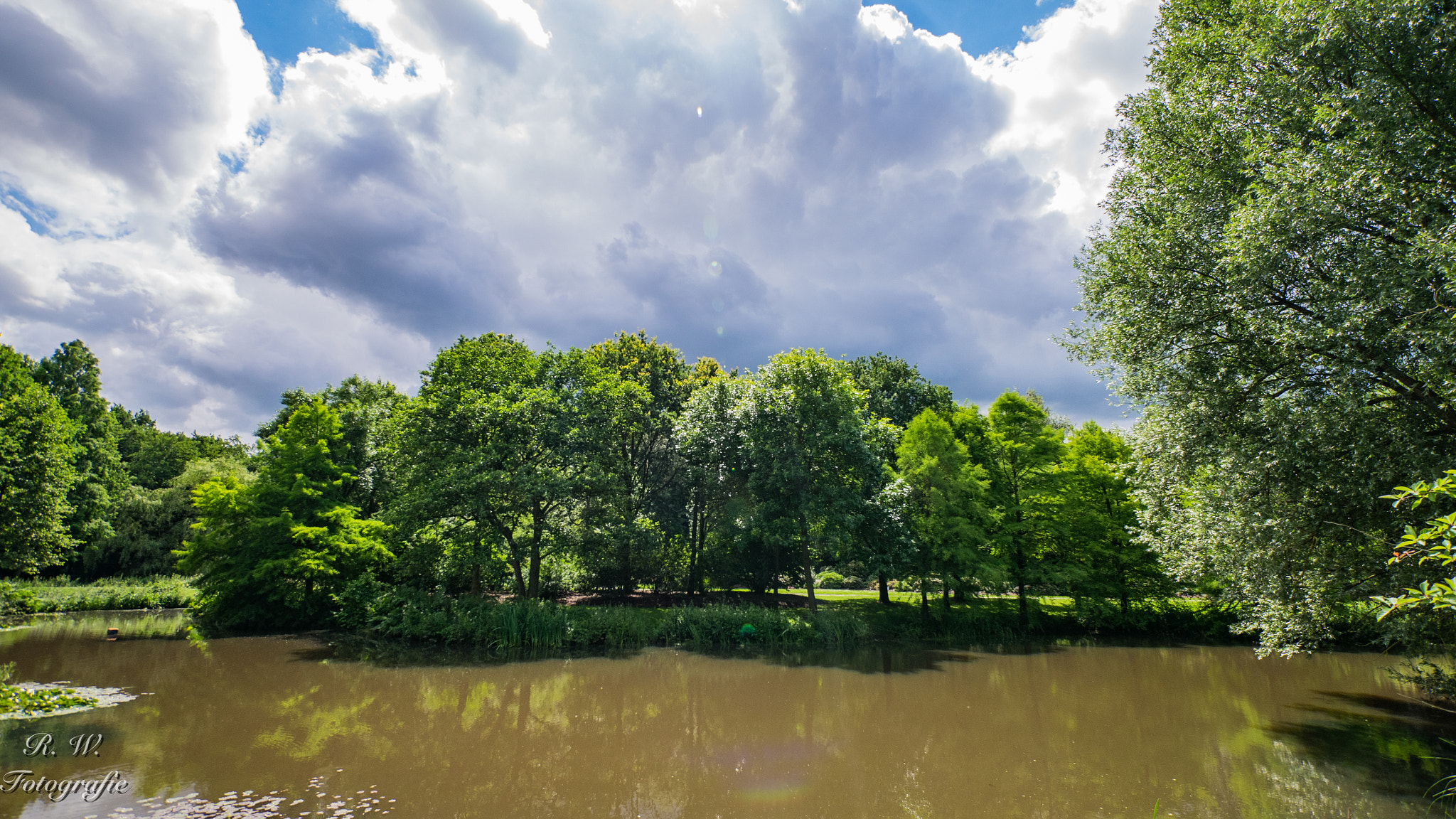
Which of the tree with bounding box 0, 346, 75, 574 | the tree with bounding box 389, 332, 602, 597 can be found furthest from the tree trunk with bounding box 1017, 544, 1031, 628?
the tree with bounding box 0, 346, 75, 574

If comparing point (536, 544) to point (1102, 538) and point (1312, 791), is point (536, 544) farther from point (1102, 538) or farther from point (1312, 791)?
point (1102, 538)

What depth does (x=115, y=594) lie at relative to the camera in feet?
81.3

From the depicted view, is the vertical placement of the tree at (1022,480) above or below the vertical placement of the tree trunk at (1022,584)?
above

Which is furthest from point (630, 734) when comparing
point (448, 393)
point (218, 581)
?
point (218, 581)

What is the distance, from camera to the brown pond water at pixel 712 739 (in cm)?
781

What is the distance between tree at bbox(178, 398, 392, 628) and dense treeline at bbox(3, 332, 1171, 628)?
0.27 feet

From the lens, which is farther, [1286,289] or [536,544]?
[536,544]

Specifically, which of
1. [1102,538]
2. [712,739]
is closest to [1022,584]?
[1102,538]

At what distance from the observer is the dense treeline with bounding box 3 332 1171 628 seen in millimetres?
20453

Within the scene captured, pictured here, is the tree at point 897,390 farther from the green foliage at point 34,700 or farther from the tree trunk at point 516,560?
the green foliage at point 34,700

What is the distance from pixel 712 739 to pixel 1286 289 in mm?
12515

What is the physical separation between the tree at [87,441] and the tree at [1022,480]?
37.2 metres

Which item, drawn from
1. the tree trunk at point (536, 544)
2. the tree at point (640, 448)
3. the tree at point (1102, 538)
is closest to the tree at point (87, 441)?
the tree trunk at point (536, 544)

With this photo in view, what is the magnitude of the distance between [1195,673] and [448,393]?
2502 centimetres
